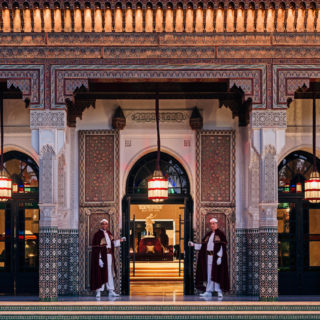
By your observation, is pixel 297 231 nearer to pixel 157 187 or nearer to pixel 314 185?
pixel 314 185

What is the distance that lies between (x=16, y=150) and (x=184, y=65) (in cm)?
294

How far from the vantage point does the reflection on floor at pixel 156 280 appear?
10.5 m

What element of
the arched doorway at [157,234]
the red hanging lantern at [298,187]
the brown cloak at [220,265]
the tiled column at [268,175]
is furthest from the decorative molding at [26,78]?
the red hanging lantern at [298,187]

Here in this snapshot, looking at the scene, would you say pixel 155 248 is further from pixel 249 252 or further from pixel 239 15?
pixel 239 15

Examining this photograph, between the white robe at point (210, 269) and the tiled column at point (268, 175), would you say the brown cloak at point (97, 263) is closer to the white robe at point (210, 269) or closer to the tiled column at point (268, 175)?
the white robe at point (210, 269)

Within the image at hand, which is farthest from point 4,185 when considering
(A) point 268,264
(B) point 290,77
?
(B) point 290,77

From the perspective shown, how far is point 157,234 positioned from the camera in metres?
15.3

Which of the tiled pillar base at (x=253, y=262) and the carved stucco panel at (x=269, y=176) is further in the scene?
the tiled pillar base at (x=253, y=262)

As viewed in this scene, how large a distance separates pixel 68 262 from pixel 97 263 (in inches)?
19.6

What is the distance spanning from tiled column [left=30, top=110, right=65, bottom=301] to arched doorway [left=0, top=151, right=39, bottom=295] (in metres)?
1.53

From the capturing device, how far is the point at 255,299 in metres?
9.07

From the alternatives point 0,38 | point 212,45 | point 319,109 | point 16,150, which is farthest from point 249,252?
point 0,38

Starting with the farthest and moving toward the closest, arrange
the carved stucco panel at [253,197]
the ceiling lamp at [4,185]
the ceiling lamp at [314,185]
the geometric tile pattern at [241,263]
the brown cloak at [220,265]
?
the geometric tile pattern at [241,263], the carved stucco panel at [253,197], the brown cloak at [220,265], the ceiling lamp at [314,185], the ceiling lamp at [4,185]

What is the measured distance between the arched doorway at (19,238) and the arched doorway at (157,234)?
50.7 inches
